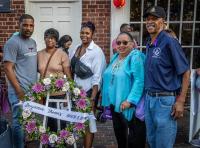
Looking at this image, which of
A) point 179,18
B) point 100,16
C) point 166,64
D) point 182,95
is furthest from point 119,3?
point 182,95

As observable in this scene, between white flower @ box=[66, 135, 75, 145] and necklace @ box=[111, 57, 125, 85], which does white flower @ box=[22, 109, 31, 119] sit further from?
necklace @ box=[111, 57, 125, 85]

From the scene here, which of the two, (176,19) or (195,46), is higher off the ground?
(176,19)

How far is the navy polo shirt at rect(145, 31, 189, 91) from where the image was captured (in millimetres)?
3346

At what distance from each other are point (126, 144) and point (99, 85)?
2.62 feet

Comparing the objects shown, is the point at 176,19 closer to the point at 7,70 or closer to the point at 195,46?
the point at 195,46

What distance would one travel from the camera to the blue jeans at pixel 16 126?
436cm

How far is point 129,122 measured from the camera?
391cm

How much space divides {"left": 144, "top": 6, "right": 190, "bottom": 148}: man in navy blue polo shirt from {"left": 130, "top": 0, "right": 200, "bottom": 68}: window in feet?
13.2

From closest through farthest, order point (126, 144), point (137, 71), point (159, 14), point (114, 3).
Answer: point (159, 14) → point (137, 71) → point (126, 144) → point (114, 3)

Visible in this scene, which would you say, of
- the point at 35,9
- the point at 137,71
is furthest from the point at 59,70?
the point at 35,9

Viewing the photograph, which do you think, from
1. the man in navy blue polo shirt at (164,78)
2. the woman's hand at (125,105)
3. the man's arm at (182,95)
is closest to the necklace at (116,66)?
the woman's hand at (125,105)

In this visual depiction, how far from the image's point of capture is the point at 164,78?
344 centimetres

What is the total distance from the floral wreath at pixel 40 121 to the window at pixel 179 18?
12.1 feet

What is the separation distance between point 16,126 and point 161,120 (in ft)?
6.39
